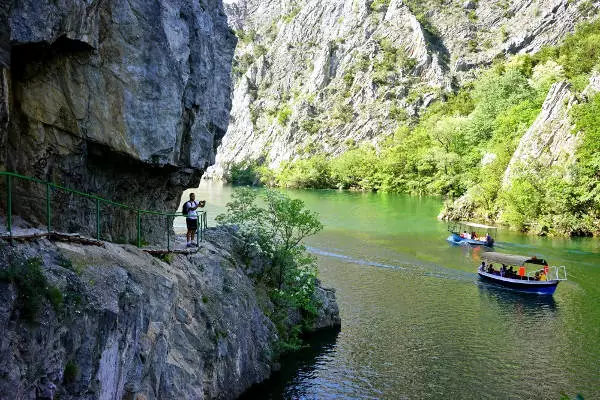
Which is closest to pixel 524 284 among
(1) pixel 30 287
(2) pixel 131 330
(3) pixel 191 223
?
(3) pixel 191 223

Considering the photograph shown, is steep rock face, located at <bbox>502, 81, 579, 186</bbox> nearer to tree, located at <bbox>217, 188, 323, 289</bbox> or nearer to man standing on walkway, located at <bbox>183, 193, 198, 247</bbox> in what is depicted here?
tree, located at <bbox>217, 188, 323, 289</bbox>

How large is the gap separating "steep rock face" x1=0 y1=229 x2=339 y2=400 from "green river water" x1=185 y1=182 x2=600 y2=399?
11.4 ft

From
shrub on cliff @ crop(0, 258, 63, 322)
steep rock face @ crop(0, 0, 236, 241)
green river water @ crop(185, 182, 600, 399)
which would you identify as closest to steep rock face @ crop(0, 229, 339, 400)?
shrub on cliff @ crop(0, 258, 63, 322)

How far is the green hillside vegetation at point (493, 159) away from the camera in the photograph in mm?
61594

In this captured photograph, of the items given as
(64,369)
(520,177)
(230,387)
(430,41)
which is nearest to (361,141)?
(430,41)

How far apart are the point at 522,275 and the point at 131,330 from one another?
3512 cm

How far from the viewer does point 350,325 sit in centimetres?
3019

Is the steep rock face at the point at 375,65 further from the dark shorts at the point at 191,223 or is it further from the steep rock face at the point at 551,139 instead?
the dark shorts at the point at 191,223

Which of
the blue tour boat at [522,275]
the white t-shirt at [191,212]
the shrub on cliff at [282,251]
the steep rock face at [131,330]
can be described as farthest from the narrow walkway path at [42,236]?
the blue tour boat at [522,275]

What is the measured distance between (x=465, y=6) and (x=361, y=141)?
57.2 meters

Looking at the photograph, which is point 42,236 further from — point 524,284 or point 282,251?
point 524,284

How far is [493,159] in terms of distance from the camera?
8169 cm

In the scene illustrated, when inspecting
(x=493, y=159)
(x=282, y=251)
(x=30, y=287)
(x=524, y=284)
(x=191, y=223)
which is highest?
(x=493, y=159)

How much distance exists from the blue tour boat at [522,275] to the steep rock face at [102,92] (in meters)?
28.8
